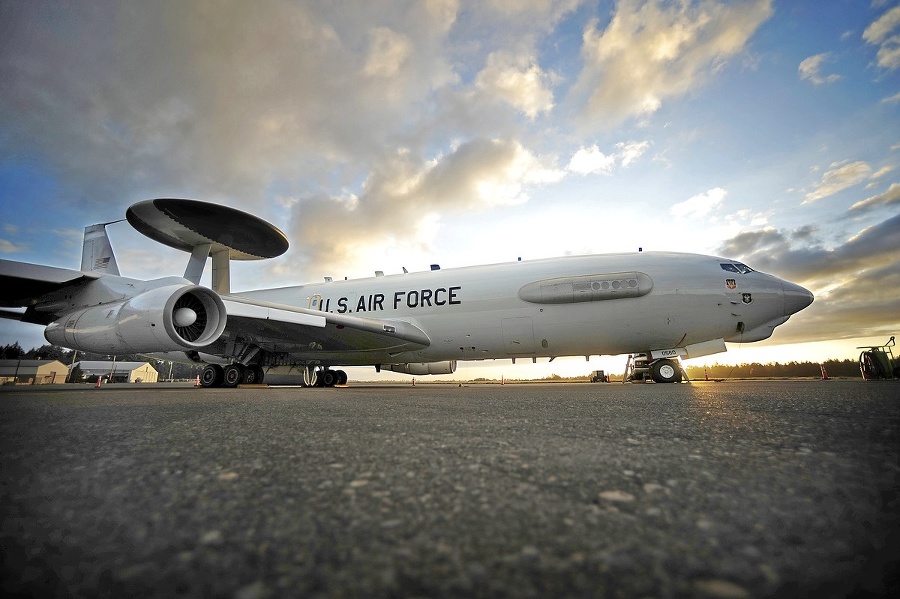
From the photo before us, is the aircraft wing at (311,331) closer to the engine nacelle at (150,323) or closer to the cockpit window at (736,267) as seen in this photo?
the engine nacelle at (150,323)

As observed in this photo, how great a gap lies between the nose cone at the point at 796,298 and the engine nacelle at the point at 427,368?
Result: 9185 millimetres

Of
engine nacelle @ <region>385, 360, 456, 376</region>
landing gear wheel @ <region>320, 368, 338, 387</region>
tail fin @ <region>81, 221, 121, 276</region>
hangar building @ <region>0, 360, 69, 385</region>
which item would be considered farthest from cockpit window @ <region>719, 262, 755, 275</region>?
hangar building @ <region>0, 360, 69, 385</region>

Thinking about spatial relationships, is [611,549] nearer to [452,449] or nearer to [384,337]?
[452,449]

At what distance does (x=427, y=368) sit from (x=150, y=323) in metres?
8.43

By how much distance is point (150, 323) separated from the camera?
5848 millimetres

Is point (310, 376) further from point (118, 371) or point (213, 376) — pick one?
point (118, 371)

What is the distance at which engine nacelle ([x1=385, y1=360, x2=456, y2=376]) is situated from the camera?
12766 mm

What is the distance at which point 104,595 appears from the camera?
586mm

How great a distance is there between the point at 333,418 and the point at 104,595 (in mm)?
2076

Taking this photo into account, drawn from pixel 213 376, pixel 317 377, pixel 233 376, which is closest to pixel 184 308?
pixel 233 376

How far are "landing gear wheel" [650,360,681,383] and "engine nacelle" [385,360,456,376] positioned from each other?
6.07 metres

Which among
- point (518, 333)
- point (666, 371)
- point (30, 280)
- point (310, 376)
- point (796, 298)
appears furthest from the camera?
point (310, 376)

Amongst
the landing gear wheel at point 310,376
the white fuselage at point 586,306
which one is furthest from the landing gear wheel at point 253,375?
the white fuselage at point 586,306

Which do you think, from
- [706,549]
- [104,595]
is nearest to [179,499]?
[104,595]
